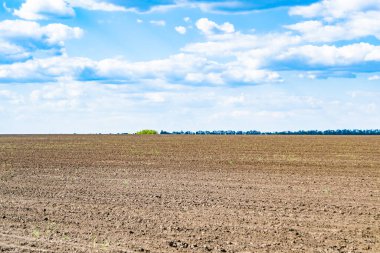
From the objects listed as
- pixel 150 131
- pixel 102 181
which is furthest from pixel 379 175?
pixel 150 131

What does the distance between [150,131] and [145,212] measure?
125 meters

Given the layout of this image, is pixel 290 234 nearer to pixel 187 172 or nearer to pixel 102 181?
pixel 102 181

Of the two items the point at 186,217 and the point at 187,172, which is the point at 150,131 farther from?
the point at 186,217

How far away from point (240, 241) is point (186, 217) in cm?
295

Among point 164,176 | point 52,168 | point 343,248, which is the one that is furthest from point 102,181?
point 343,248

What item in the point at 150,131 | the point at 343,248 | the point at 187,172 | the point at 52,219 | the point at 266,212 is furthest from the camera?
the point at 150,131

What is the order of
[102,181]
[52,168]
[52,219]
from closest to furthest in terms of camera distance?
1. [52,219]
2. [102,181]
3. [52,168]

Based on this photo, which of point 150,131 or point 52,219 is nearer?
point 52,219

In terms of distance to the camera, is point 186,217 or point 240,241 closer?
point 240,241

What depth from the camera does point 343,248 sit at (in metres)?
11.4

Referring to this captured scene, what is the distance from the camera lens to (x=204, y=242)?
1174 cm

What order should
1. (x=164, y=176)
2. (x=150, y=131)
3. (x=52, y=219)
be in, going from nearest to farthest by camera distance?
(x=52, y=219) → (x=164, y=176) → (x=150, y=131)

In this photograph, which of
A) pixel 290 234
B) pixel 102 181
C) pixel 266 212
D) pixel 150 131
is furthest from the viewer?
pixel 150 131

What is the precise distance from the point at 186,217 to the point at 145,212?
1265 millimetres
